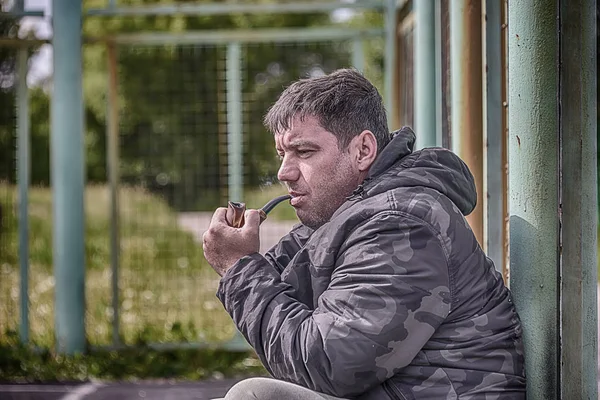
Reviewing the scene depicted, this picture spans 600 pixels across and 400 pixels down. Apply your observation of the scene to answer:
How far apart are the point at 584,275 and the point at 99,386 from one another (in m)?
3.52

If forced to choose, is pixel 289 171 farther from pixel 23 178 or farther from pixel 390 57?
pixel 23 178

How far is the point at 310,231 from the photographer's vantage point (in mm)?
2377

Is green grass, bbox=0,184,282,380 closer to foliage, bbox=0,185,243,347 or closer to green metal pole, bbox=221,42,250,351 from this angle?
foliage, bbox=0,185,243,347

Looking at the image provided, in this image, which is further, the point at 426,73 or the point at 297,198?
the point at 426,73

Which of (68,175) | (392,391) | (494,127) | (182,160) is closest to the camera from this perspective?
(392,391)

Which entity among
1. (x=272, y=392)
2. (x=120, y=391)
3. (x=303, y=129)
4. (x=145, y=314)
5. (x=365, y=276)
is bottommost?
(x=120, y=391)

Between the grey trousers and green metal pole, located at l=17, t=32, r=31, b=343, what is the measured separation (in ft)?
12.2

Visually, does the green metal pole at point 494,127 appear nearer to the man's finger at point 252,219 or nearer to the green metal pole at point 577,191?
the green metal pole at point 577,191

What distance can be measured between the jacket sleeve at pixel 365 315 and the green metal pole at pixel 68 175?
3688mm

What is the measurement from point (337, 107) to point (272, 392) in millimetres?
675

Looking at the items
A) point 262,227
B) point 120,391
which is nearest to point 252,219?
point 120,391

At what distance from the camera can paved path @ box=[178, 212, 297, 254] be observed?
17.5 ft

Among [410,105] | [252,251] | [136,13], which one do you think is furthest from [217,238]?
[136,13]

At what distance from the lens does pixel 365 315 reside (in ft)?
5.88
